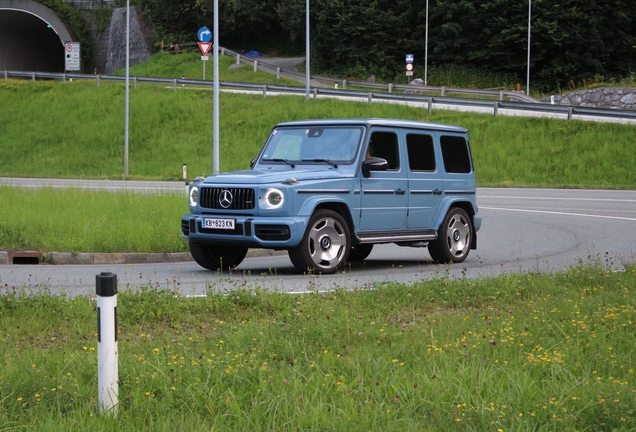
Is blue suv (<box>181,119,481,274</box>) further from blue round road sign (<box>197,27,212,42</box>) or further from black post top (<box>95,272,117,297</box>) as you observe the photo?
blue round road sign (<box>197,27,212,42</box>)

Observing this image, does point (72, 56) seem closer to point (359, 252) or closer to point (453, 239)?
point (359, 252)

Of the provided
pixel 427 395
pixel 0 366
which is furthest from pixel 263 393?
pixel 0 366

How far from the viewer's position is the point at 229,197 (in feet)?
40.0

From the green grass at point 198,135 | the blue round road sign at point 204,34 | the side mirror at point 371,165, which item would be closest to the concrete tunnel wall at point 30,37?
the blue round road sign at point 204,34

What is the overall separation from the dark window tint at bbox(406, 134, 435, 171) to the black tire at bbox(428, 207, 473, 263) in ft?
2.60

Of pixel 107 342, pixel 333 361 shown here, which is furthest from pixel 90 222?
pixel 107 342

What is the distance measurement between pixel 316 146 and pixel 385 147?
0.99 metres

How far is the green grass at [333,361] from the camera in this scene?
17.8ft

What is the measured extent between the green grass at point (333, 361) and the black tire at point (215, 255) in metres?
3.88

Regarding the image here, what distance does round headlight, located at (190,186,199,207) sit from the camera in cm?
1260

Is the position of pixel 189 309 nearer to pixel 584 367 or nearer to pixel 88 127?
pixel 584 367

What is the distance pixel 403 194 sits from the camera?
44.3 feet

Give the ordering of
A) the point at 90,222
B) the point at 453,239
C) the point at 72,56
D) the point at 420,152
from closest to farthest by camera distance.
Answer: the point at 420,152, the point at 453,239, the point at 90,222, the point at 72,56

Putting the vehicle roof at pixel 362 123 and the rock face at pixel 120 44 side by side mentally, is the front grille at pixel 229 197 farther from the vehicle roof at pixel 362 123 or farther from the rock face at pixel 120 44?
the rock face at pixel 120 44
